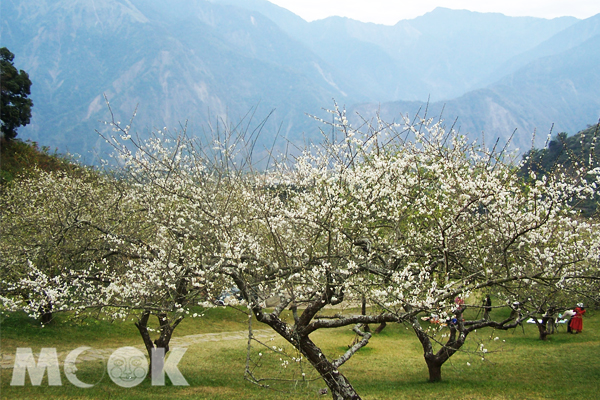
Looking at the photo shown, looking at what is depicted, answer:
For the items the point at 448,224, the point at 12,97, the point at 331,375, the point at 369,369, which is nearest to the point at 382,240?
the point at 448,224

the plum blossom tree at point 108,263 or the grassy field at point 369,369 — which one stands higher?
the plum blossom tree at point 108,263

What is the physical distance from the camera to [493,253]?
321 inches

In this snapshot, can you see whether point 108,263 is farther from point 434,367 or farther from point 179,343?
point 434,367

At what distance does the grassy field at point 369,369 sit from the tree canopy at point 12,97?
2703 centimetres

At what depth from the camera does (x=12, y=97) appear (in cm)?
3753

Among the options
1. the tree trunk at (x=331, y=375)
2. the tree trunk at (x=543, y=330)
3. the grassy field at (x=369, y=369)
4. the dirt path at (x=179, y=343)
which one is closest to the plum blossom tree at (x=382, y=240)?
the tree trunk at (x=331, y=375)

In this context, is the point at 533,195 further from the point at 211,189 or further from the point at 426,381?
the point at 426,381

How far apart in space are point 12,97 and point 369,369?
128 ft

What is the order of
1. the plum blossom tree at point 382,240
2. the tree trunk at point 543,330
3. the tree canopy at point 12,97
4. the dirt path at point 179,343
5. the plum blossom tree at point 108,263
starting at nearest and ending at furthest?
the plum blossom tree at point 382,240
the plum blossom tree at point 108,263
the dirt path at point 179,343
the tree trunk at point 543,330
the tree canopy at point 12,97

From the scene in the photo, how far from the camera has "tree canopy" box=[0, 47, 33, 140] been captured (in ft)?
118

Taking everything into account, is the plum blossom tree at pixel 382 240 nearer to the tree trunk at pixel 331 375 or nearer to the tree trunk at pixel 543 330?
the tree trunk at pixel 331 375

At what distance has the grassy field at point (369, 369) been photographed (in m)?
10.9

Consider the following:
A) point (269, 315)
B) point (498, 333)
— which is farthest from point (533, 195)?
point (498, 333)

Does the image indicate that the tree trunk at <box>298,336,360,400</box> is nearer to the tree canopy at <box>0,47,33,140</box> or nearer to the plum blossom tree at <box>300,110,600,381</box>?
the plum blossom tree at <box>300,110,600,381</box>
